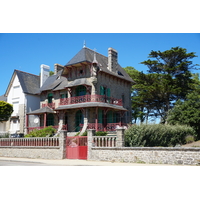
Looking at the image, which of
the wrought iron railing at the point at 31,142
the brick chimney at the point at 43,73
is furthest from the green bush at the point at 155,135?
the brick chimney at the point at 43,73

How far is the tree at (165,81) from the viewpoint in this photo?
103ft

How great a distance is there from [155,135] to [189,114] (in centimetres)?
849

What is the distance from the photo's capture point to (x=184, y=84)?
106 feet

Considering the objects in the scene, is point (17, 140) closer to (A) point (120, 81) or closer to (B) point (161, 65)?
(A) point (120, 81)

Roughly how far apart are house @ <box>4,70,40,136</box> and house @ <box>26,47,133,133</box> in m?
1.33

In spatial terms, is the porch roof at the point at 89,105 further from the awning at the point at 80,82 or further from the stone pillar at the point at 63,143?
the stone pillar at the point at 63,143

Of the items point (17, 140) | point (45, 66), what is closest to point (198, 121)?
point (17, 140)

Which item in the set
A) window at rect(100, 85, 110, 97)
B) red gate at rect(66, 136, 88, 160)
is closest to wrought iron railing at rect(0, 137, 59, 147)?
red gate at rect(66, 136, 88, 160)

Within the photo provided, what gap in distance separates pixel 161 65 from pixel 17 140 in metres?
21.5

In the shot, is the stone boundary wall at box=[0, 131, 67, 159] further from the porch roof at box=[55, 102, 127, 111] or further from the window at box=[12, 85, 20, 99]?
the window at box=[12, 85, 20, 99]

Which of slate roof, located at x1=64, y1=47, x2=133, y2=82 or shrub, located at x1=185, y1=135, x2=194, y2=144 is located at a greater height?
slate roof, located at x1=64, y1=47, x2=133, y2=82

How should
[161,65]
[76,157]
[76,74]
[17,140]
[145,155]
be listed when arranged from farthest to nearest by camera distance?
[161,65] → [76,74] → [17,140] → [76,157] → [145,155]

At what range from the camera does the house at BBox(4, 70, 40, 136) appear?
30969 millimetres

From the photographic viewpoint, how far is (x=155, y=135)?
18609 millimetres
